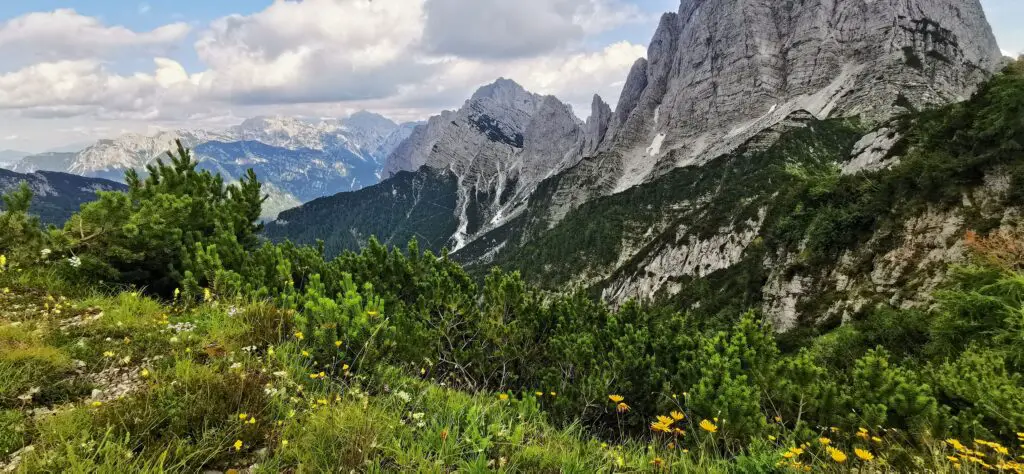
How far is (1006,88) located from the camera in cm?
2095

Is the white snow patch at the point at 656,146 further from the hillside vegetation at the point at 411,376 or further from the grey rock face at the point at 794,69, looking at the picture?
the hillside vegetation at the point at 411,376

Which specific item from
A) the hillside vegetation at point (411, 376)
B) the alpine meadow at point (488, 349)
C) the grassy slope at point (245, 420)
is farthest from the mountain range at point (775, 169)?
the grassy slope at point (245, 420)

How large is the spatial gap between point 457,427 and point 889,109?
149549 mm

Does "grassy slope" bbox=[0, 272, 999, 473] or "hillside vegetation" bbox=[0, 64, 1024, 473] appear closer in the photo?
"grassy slope" bbox=[0, 272, 999, 473]

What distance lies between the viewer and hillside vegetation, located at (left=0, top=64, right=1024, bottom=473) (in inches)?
158

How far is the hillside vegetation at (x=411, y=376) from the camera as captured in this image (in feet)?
13.2

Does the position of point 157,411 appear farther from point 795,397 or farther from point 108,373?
point 795,397

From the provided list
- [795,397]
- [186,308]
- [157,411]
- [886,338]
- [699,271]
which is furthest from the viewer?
[699,271]

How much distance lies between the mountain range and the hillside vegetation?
2.54m

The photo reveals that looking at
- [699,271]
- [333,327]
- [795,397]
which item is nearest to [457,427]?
[333,327]

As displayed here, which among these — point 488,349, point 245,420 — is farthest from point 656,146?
point 245,420

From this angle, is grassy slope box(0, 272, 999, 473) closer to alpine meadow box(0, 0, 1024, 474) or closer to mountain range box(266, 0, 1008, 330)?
alpine meadow box(0, 0, 1024, 474)

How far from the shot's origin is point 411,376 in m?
6.46

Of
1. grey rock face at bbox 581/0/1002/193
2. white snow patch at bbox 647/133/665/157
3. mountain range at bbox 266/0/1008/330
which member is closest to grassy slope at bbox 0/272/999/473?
mountain range at bbox 266/0/1008/330
